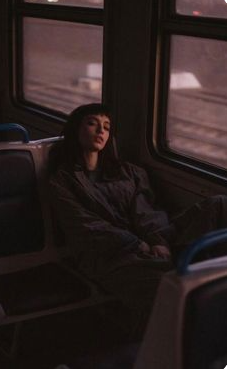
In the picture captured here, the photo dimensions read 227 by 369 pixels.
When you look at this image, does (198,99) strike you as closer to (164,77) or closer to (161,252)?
(164,77)

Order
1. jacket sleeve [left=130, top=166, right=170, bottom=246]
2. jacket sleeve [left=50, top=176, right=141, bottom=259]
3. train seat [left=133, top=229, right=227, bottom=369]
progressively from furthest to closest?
jacket sleeve [left=130, top=166, right=170, bottom=246], jacket sleeve [left=50, top=176, right=141, bottom=259], train seat [left=133, top=229, right=227, bottom=369]

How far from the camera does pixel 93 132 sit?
3076 mm

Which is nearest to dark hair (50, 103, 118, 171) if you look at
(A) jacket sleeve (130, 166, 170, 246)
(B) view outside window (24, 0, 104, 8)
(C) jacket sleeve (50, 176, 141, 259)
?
(C) jacket sleeve (50, 176, 141, 259)

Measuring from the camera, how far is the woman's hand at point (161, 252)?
281 centimetres

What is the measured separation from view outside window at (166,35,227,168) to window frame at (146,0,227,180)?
33 millimetres

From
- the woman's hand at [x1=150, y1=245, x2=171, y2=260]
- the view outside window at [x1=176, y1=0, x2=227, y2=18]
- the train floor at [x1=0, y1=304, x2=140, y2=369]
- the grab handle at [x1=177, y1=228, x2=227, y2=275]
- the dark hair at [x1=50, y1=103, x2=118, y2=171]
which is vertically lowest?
the train floor at [x1=0, y1=304, x2=140, y2=369]

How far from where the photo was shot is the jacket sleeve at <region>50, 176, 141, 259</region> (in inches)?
111

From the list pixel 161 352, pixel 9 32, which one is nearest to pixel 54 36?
pixel 9 32

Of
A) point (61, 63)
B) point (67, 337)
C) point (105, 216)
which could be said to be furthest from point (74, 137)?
point (61, 63)

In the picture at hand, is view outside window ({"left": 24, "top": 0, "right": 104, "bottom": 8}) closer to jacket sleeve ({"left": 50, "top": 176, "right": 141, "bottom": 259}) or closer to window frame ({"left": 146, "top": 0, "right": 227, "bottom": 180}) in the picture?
window frame ({"left": 146, "top": 0, "right": 227, "bottom": 180})

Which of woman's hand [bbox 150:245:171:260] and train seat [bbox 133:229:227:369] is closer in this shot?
train seat [bbox 133:229:227:369]

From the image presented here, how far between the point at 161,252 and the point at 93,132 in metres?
0.63

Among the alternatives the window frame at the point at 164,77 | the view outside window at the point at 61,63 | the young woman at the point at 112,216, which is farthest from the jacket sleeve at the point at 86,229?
the view outside window at the point at 61,63

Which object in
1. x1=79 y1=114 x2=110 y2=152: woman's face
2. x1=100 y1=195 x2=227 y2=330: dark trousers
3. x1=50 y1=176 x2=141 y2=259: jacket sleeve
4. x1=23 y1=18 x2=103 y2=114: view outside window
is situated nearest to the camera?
x1=100 y1=195 x2=227 y2=330: dark trousers
